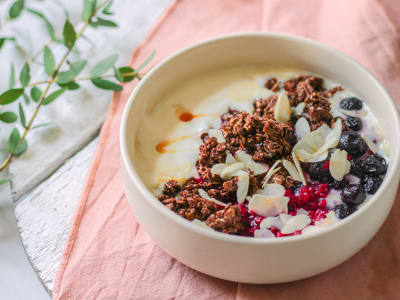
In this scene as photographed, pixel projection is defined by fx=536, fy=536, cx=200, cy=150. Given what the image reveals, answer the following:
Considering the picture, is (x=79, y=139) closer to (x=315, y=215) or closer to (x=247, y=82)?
(x=247, y=82)

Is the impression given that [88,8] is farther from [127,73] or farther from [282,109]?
[282,109]

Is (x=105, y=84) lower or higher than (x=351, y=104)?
lower

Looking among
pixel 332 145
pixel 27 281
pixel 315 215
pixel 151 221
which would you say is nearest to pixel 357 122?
pixel 332 145

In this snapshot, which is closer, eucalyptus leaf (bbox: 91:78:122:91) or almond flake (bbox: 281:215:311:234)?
almond flake (bbox: 281:215:311:234)

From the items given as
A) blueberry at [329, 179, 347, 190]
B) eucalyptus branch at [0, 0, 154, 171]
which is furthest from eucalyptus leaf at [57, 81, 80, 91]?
blueberry at [329, 179, 347, 190]

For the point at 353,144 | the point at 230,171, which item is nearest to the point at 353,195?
the point at 353,144

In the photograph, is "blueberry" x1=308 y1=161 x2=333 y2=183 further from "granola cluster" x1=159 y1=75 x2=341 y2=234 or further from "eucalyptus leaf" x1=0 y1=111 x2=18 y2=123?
"eucalyptus leaf" x1=0 y1=111 x2=18 y2=123

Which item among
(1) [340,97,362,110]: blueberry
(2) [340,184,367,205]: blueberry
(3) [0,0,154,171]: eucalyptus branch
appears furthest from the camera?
(3) [0,0,154,171]: eucalyptus branch
